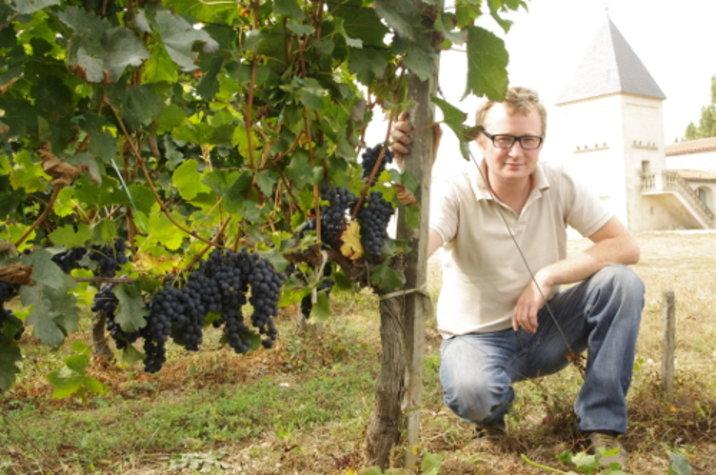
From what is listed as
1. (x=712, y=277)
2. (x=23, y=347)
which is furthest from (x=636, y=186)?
(x=23, y=347)

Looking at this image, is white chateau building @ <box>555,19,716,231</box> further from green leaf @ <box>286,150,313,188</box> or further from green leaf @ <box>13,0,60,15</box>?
green leaf @ <box>13,0,60,15</box>

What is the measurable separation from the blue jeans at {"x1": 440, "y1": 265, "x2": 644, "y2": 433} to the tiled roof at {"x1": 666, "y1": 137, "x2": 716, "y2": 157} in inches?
1866

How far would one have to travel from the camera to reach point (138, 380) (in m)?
5.52

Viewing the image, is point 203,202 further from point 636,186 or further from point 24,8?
point 636,186

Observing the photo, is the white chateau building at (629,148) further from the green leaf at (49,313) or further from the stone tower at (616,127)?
the green leaf at (49,313)

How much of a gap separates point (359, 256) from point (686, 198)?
132ft

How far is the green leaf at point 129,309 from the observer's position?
6.16ft

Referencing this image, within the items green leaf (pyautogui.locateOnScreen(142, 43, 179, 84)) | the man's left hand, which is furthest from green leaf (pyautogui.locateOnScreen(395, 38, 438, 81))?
the man's left hand

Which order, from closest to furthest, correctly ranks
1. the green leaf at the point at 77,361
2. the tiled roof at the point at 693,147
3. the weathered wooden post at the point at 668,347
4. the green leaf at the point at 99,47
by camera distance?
1. the green leaf at the point at 99,47
2. the green leaf at the point at 77,361
3. the weathered wooden post at the point at 668,347
4. the tiled roof at the point at 693,147

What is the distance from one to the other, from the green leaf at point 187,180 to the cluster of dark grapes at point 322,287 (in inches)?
20.2

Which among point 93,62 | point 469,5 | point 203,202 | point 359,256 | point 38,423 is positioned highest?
point 469,5

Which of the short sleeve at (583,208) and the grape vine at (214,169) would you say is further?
the short sleeve at (583,208)

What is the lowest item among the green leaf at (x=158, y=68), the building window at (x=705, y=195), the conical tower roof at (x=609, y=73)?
the green leaf at (x=158, y=68)

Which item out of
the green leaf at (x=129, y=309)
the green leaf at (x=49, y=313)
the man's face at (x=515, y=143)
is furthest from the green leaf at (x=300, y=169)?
the man's face at (x=515, y=143)
